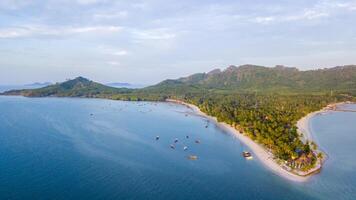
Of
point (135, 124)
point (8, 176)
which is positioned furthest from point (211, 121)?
point (8, 176)

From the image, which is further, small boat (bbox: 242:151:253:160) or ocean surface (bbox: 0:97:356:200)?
small boat (bbox: 242:151:253:160)

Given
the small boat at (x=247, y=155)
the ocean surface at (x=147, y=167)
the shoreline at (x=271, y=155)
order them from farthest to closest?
the small boat at (x=247, y=155)
the shoreline at (x=271, y=155)
the ocean surface at (x=147, y=167)

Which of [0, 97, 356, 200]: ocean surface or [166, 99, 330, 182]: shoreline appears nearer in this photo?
[0, 97, 356, 200]: ocean surface

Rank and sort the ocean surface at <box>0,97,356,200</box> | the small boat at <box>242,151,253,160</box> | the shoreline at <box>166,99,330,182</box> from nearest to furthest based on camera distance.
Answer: the ocean surface at <box>0,97,356,200</box>
the shoreline at <box>166,99,330,182</box>
the small boat at <box>242,151,253,160</box>

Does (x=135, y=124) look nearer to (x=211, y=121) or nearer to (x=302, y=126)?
(x=211, y=121)

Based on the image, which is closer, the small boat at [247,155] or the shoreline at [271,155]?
the shoreline at [271,155]

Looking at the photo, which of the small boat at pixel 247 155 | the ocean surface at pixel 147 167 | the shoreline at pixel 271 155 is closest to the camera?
the ocean surface at pixel 147 167

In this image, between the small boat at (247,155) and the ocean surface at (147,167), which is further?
the small boat at (247,155)

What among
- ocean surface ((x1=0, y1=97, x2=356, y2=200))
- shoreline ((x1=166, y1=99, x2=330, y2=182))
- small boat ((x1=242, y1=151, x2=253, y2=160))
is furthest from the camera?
small boat ((x1=242, y1=151, x2=253, y2=160))

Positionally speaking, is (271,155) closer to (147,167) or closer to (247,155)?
(247,155)
